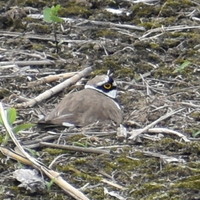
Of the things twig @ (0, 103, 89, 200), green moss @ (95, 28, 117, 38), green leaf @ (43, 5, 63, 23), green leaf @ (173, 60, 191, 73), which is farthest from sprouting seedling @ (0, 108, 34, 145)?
green moss @ (95, 28, 117, 38)

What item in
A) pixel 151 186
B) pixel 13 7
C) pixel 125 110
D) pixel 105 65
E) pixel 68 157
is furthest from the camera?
pixel 13 7

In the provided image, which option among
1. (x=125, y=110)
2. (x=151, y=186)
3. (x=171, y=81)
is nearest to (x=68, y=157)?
(x=151, y=186)

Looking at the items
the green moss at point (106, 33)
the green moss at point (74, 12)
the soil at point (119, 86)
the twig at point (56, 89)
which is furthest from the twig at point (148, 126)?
the green moss at point (74, 12)

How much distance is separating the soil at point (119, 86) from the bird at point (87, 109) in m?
0.10

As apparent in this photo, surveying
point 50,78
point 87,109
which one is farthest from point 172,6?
point 87,109

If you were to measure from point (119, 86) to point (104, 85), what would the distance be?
0.57 feet

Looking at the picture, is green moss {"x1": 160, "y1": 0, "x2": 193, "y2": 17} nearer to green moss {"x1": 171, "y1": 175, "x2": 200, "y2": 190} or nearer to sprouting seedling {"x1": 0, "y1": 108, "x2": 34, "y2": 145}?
sprouting seedling {"x1": 0, "y1": 108, "x2": 34, "y2": 145}

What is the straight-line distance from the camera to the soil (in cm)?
566

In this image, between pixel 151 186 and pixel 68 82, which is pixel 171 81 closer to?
pixel 68 82

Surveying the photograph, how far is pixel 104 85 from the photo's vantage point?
733 cm

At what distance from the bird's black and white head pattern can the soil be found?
11cm

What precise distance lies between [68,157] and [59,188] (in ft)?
1.48

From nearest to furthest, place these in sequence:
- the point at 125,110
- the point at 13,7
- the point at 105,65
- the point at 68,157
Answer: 1. the point at 68,157
2. the point at 125,110
3. the point at 105,65
4. the point at 13,7

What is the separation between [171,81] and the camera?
7.44 metres
